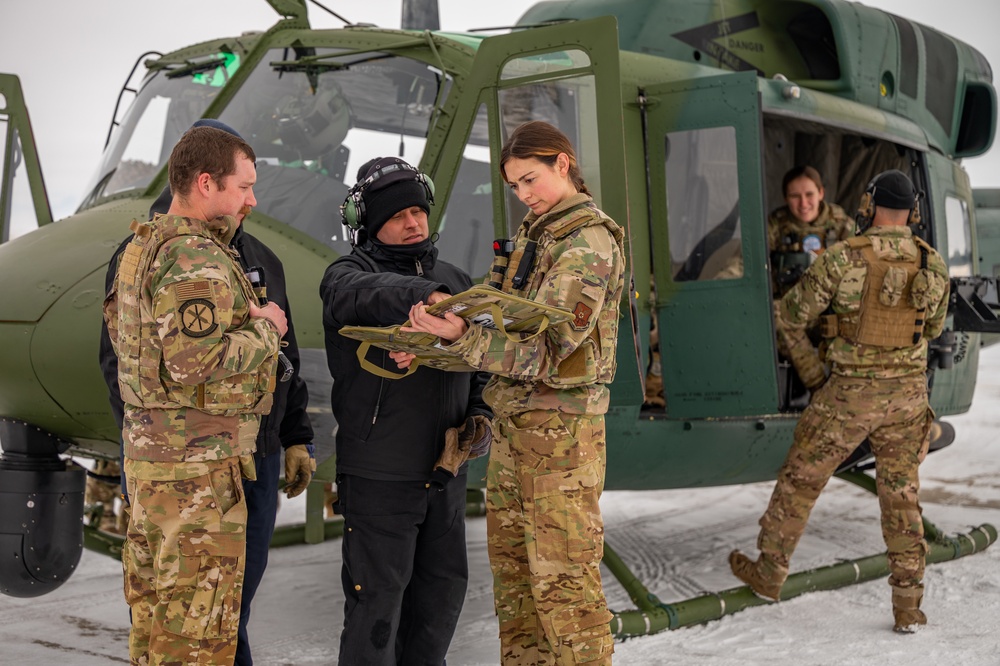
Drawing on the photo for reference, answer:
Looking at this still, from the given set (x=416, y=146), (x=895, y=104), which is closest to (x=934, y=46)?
(x=895, y=104)

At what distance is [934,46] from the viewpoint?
6316 mm

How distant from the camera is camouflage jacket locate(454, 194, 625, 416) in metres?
2.68

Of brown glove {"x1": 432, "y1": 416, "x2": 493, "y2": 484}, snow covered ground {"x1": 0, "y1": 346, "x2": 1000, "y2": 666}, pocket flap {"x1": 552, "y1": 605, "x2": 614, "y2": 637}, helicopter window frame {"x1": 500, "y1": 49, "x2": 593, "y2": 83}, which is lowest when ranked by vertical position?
snow covered ground {"x1": 0, "y1": 346, "x2": 1000, "y2": 666}

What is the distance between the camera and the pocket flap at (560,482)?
2.83 meters

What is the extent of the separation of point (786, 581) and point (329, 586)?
2.21 metres

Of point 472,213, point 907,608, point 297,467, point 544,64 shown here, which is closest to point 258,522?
point 297,467

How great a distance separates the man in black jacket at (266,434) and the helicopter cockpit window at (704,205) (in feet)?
6.52

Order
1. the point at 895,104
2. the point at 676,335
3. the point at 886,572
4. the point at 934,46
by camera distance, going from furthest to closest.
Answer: the point at 934,46 → the point at 895,104 → the point at 886,572 → the point at 676,335

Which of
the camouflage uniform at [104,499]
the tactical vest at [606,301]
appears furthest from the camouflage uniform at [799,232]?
the camouflage uniform at [104,499]

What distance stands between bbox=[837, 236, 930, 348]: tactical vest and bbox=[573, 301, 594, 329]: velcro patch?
2043 millimetres

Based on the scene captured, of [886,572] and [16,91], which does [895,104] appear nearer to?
[886,572]

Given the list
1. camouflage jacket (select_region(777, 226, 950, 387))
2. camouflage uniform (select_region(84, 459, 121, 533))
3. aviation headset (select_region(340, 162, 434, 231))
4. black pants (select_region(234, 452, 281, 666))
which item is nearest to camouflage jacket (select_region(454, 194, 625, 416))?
aviation headset (select_region(340, 162, 434, 231))

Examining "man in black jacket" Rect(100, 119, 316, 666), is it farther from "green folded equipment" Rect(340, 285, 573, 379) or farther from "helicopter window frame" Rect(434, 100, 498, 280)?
"helicopter window frame" Rect(434, 100, 498, 280)

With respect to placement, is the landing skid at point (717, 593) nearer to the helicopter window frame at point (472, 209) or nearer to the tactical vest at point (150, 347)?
the helicopter window frame at point (472, 209)
